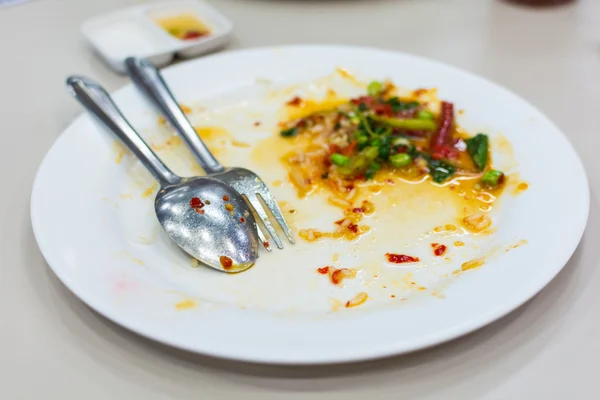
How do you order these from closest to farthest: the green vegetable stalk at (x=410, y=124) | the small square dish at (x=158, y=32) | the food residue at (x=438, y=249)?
the food residue at (x=438, y=249)
the green vegetable stalk at (x=410, y=124)
the small square dish at (x=158, y=32)

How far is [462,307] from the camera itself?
90 cm

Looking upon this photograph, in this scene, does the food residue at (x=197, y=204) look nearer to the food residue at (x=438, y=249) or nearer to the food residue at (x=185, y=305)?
the food residue at (x=185, y=305)

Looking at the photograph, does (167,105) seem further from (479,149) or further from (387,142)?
(479,149)

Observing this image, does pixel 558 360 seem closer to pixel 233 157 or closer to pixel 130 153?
pixel 233 157

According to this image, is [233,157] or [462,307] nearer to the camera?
[462,307]

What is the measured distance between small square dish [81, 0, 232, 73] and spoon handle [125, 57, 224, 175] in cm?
22

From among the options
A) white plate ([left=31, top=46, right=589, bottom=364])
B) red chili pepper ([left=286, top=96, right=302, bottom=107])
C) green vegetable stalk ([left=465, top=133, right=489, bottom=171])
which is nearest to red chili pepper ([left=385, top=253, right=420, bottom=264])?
white plate ([left=31, top=46, right=589, bottom=364])

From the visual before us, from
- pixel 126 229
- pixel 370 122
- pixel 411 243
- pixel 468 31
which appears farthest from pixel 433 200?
pixel 468 31

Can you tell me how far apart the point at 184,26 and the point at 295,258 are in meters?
1.16

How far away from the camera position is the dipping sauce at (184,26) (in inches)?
74.5

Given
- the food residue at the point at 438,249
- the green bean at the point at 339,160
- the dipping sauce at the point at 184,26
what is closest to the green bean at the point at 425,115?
the green bean at the point at 339,160

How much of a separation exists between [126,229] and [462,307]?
652 millimetres

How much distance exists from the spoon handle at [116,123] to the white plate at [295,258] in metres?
0.04

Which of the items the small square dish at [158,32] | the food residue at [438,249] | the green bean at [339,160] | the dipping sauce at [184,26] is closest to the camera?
the food residue at [438,249]
